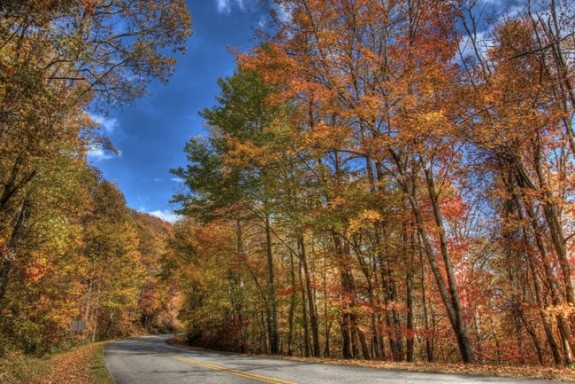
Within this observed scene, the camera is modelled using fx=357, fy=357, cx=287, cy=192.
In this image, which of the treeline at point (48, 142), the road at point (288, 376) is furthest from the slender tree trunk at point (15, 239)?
the road at point (288, 376)

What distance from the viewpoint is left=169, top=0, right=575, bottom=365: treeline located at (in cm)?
1042

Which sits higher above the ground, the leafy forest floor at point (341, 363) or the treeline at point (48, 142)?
the treeline at point (48, 142)

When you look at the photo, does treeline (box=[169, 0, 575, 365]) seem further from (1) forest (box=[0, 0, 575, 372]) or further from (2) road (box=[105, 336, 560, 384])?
(2) road (box=[105, 336, 560, 384])

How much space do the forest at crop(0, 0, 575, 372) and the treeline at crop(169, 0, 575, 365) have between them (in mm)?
78

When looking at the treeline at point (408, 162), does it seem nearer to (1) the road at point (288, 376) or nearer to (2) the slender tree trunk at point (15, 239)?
(1) the road at point (288, 376)

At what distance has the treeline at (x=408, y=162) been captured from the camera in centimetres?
1042

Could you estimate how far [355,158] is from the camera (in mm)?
15266

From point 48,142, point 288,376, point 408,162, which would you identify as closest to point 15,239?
point 48,142

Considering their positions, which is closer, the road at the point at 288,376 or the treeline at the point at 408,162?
the road at the point at 288,376

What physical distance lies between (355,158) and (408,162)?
10.1 ft

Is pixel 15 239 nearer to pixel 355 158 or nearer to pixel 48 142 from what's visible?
pixel 48 142

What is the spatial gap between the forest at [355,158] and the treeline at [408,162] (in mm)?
78

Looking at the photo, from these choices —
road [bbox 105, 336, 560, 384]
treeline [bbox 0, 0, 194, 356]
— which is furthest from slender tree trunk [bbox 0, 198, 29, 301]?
road [bbox 105, 336, 560, 384]

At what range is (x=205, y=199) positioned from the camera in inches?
659
